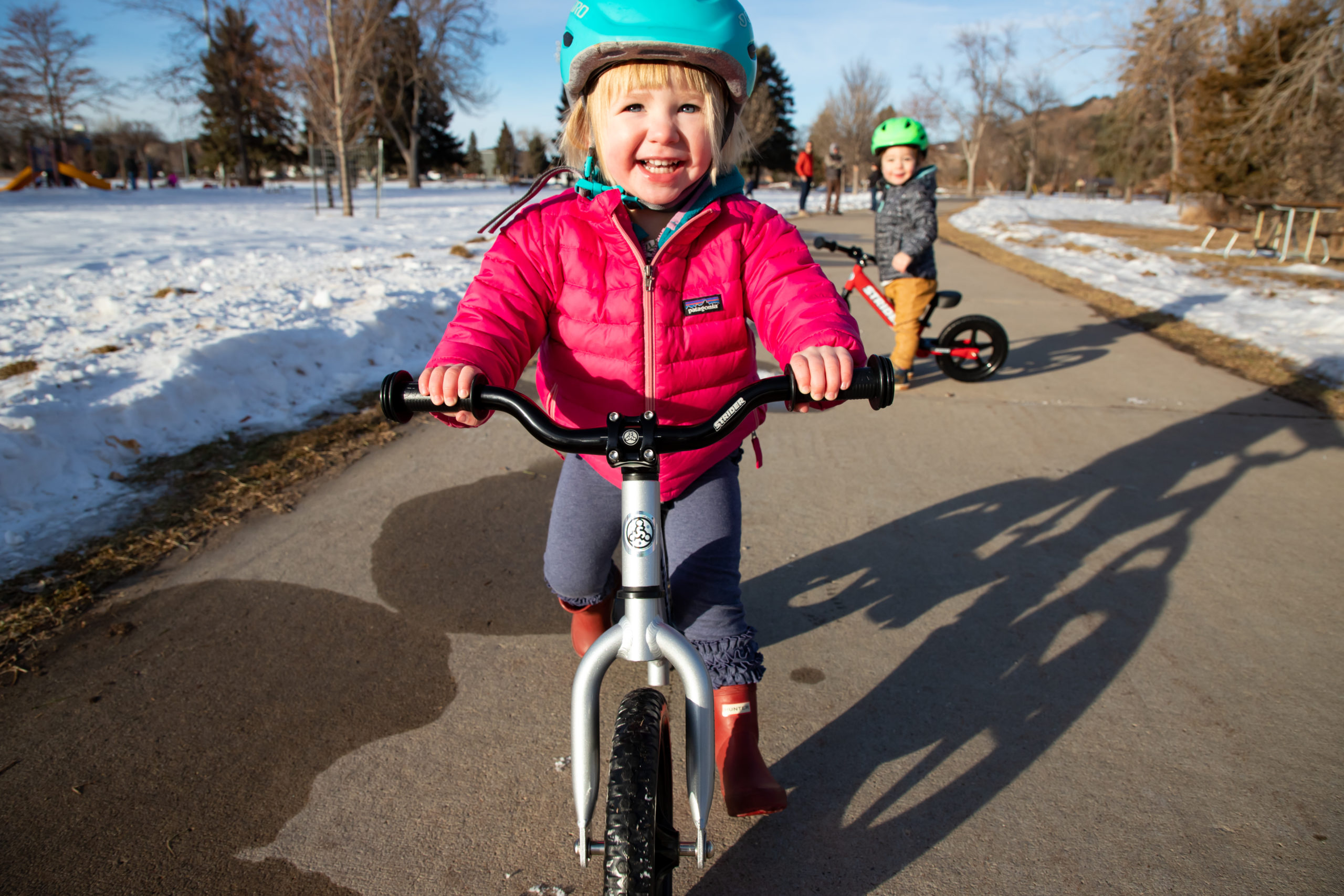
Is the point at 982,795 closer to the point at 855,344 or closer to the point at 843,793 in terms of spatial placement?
the point at 843,793

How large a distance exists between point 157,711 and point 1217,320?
973 cm

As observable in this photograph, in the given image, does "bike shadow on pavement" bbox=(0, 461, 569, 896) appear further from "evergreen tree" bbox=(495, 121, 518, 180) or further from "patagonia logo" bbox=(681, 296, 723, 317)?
"evergreen tree" bbox=(495, 121, 518, 180)

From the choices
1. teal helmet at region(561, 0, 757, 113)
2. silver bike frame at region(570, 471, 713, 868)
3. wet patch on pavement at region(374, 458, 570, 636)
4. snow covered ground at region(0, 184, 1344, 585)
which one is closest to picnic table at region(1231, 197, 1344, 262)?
snow covered ground at region(0, 184, 1344, 585)

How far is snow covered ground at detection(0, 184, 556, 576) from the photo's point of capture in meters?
3.60

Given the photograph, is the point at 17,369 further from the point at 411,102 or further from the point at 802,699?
the point at 411,102

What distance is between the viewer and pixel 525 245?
2.04 m

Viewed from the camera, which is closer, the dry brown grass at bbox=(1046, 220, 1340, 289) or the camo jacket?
the camo jacket

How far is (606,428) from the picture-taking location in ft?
4.81

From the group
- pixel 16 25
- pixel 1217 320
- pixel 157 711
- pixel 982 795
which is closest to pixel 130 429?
pixel 157 711

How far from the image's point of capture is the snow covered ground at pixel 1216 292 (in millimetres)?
7203

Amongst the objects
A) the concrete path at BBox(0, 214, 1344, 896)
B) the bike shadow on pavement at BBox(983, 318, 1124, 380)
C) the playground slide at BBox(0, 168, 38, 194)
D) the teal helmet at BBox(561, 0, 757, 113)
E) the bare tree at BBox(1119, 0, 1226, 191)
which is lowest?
the concrete path at BBox(0, 214, 1344, 896)

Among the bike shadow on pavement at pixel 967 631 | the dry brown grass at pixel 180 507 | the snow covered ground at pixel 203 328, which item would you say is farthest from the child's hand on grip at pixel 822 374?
the snow covered ground at pixel 203 328

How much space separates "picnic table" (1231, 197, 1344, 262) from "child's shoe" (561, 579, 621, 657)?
1564 cm

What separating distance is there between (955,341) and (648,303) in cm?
494
